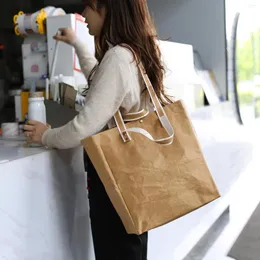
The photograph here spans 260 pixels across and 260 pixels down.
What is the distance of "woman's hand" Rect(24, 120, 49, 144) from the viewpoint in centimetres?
120

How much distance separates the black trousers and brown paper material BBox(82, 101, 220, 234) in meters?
0.11

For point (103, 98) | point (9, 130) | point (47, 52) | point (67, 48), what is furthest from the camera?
point (47, 52)

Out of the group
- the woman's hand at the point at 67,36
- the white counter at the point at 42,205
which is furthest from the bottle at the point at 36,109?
the woman's hand at the point at 67,36

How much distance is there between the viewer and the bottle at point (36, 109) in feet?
4.25

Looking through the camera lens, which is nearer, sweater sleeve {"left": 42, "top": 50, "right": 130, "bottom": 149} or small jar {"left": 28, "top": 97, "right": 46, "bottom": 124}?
sweater sleeve {"left": 42, "top": 50, "right": 130, "bottom": 149}

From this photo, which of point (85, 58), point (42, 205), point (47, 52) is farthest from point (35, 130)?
point (47, 52)

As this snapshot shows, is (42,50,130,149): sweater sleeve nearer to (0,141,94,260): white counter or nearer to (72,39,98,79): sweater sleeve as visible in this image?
(0,141,94,260): white counter

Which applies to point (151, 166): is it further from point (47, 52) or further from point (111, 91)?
point (47, 52)

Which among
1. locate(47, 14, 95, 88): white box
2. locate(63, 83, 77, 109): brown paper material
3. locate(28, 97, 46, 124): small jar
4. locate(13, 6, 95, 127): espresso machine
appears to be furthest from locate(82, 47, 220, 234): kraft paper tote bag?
locate(47, 14, 95, 88): white box

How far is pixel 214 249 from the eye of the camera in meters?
2.62

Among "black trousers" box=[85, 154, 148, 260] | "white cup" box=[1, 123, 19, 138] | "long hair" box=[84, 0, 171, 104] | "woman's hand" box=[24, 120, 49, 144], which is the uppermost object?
"long hair" box=[84, 0, 171, 104]

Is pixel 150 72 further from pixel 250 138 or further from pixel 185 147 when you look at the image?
pixel 250 138

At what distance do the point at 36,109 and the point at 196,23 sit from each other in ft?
11.2

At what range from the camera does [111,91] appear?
108 centimetres
